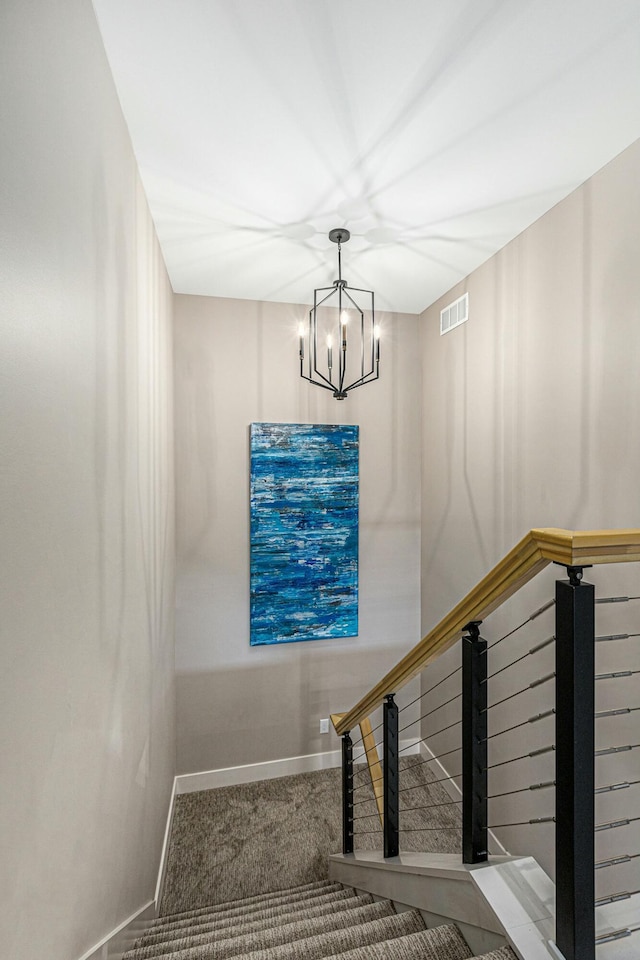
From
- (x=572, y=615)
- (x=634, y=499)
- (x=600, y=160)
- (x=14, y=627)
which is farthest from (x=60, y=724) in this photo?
(x=600, y=160)

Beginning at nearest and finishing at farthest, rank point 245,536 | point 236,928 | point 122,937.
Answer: point 122,937
point 236,928
point 245,536

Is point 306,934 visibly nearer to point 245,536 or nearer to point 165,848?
point 165,848

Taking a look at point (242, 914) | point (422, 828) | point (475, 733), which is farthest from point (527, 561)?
point (422, 828)

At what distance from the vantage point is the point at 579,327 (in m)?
1.99

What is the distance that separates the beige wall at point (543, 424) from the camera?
1.77 metres

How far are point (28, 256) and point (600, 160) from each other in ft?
6.74

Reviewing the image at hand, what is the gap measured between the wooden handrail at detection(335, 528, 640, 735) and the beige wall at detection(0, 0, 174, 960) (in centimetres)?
96

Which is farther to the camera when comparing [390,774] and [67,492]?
[390,774]

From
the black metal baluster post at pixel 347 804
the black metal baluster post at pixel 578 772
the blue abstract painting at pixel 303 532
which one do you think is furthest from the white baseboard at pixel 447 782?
the black metal baluster post at pixel 578 772

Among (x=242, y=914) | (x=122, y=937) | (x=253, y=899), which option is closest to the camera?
(x=122, y=937)

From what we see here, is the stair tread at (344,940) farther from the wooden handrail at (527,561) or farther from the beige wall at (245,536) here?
the beige wall at (245,536)

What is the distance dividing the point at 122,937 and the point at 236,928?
48 cm

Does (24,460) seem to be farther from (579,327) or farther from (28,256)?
(579,327)

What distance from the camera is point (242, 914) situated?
6.73ft
